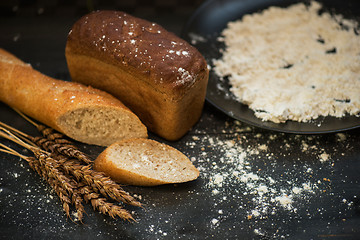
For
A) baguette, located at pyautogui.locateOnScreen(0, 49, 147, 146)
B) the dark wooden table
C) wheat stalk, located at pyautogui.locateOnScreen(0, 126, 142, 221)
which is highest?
baguette, located at pyautogui.locateOnScreen(0, 49, 147, 146)

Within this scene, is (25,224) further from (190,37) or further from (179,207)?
(190,37)

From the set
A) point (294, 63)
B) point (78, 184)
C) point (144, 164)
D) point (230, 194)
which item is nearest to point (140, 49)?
point (144, 164)

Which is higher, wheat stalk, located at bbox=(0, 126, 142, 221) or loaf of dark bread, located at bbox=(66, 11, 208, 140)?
loaf of dark bread, located at bbox=(66, 11, 208, 140)

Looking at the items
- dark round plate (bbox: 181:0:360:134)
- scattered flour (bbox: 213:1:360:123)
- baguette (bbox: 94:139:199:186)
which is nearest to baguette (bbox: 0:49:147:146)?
baguette (bbox: 94:139:199:186)

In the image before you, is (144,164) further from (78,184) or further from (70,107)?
(70,107)

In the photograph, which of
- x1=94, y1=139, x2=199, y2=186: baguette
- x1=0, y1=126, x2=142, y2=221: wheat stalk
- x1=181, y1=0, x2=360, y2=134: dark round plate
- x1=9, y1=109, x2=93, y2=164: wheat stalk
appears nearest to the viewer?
x1=0, y1=126, x2=142, y2=221: wheat stalk

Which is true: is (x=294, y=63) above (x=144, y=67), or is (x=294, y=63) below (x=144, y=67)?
below

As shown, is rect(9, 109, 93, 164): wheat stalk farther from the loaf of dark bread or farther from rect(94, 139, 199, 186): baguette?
the loaf of dark bread
